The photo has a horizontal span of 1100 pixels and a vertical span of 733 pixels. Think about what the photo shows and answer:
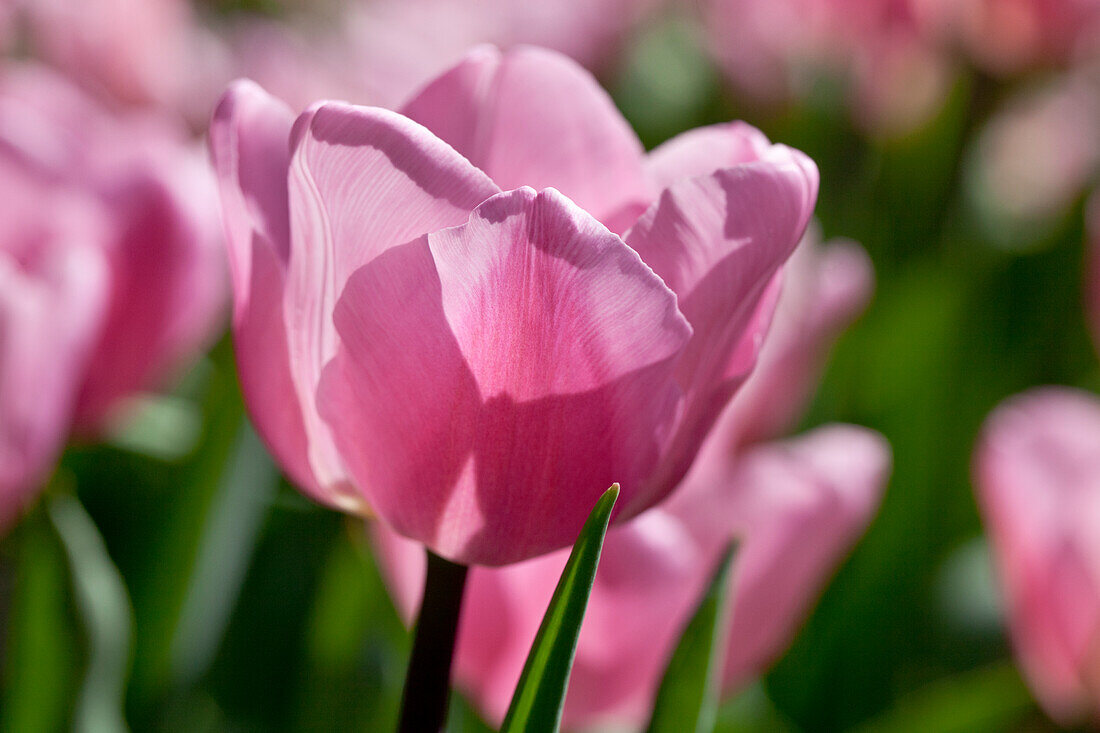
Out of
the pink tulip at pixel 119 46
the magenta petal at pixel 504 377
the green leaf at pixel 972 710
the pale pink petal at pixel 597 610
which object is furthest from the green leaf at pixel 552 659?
the pink tulip at pixel 119 46

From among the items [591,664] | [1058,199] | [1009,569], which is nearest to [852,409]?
[1009,569]

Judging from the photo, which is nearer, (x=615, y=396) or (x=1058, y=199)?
(x=615, y=396)

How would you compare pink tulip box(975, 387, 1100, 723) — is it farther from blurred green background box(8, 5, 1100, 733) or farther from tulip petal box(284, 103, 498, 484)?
tulip petal box(284, 103, 498, 484)

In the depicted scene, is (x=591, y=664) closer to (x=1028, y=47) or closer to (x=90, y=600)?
(x=90, y=600)

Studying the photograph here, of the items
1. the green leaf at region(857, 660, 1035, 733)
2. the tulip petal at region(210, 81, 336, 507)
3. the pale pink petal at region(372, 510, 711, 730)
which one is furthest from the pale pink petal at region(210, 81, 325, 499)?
the green leaf at region(857, 660, 1035, 733)

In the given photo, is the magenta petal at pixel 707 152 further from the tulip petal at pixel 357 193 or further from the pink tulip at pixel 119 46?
the pink tulip at pixel 119 46

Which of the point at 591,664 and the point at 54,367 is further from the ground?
the point at 54,367
